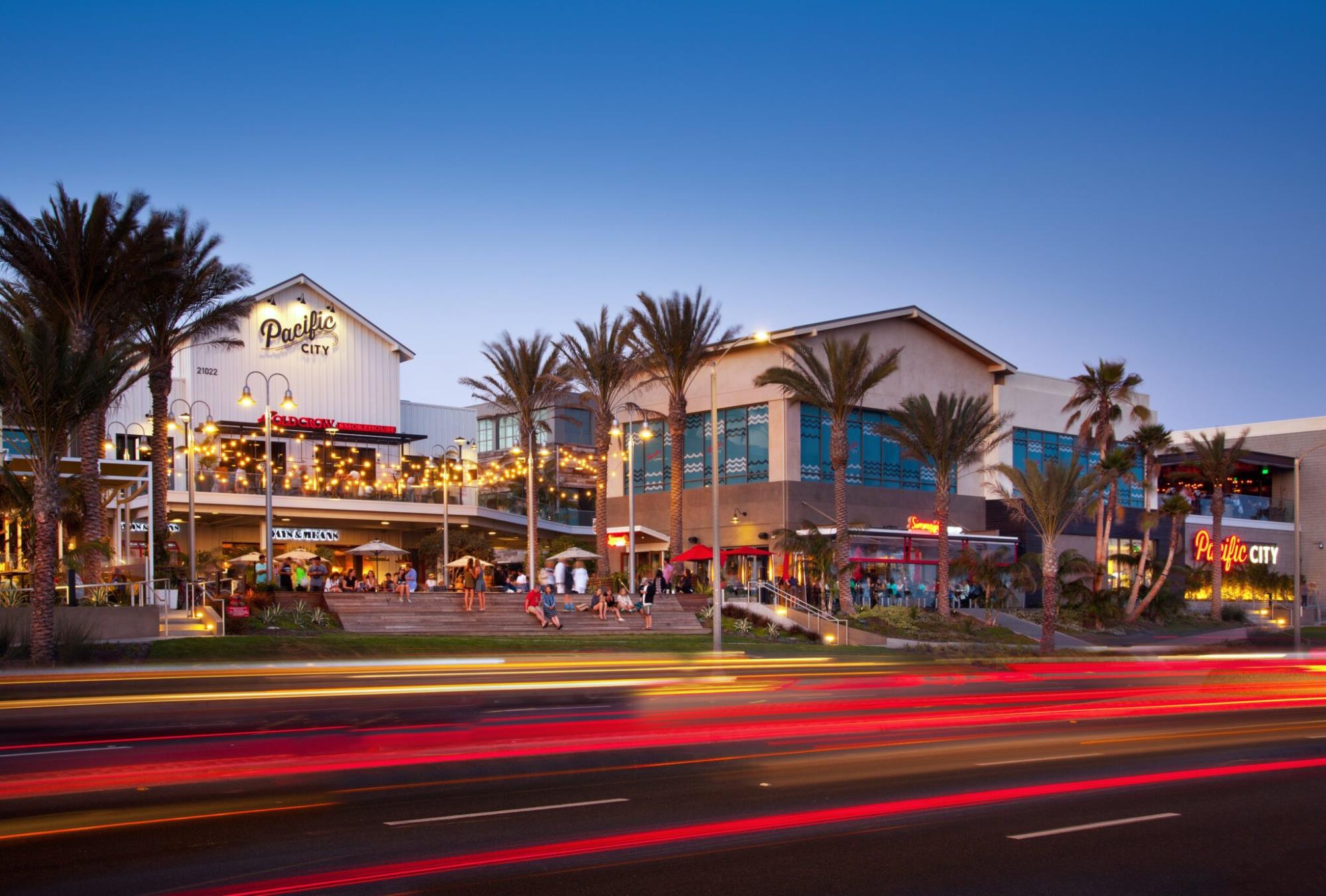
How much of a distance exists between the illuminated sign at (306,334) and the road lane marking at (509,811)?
5531cm

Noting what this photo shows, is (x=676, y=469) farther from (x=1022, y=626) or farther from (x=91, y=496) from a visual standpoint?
(x=91, y=496)

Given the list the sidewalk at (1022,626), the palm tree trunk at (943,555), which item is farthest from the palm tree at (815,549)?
the sidewalk at (1022,626)

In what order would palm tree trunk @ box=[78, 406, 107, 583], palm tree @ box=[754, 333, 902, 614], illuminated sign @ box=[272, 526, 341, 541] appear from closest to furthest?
1. palm tree trunk @ box=[78, 406, 107, 583]
2. palm tree @ box=[754, 333, 902, 614]
3. illuminated sign @ box=[272, 526, 341, 541]

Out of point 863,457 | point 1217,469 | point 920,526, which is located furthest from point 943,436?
point 1217,469

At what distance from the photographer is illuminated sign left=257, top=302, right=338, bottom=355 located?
2473 inches

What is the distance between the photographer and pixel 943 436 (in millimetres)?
46906

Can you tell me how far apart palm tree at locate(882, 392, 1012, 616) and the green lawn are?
900 centimetres

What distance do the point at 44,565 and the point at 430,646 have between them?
9.66 metres

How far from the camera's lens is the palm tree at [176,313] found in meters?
36.5

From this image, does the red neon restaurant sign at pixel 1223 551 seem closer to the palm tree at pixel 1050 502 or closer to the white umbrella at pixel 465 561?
the palm tree at pixel 1050 502

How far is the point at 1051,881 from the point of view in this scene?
28.4ft

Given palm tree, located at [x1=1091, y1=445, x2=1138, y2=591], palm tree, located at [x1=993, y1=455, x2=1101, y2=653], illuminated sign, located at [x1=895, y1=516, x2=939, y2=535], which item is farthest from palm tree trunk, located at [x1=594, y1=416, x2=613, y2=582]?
palm tree, located at [x1=1091, y1=445, x2=1138, y2=591]

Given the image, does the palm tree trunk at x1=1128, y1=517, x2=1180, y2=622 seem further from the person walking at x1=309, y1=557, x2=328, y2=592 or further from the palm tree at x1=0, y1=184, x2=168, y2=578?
the palm tree at x1=0, y1=184, x2=168, y2=578

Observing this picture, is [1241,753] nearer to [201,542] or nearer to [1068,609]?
[1068,609]
